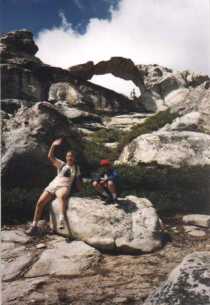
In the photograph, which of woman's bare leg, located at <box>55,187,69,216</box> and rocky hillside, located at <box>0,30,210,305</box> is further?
woman's bare leg, located at <box>55,187,69,216</box>

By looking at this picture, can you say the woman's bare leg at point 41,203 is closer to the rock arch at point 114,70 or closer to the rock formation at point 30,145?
the rock formation at point 30,145

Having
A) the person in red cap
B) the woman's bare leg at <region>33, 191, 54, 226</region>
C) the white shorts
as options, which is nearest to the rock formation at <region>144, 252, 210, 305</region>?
the person in red cap

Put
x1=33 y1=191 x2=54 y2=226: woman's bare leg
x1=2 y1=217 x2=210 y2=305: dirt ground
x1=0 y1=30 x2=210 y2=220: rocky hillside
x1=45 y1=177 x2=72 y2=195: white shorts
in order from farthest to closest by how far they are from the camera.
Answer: x1=0 y1=30 x2=210 y2=220: rocky hillside, x1=45 y1=177 x2=72 y2=195: white shorts, x1=33 y1=191 x2=54 y2=226: woman's bare leg, x1=2 y1=217 x2=210 y2=305: dirt ground

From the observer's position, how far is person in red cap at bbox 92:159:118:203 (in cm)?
978

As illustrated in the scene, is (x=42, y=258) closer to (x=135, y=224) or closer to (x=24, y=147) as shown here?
(x=135, y=224)

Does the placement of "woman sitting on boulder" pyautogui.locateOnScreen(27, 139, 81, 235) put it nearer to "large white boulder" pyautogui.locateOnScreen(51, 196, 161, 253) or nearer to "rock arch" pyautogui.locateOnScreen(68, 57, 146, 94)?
"large white boulder" pyautogui.locateOnScreen(51, 196, 161, 253)

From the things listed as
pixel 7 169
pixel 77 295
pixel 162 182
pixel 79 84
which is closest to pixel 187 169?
pixel 162 182

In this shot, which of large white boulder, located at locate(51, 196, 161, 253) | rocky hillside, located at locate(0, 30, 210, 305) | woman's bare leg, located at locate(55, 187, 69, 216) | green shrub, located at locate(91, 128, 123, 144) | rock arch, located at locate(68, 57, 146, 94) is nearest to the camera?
rocky hillside, located at locate(0, 30, 210, 305)

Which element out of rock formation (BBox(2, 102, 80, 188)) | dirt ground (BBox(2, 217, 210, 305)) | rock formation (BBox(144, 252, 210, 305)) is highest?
rock formation (BBox(2, 102, 80, 188))

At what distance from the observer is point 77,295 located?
22.1 feet

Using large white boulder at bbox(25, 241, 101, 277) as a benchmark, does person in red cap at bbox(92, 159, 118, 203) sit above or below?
above

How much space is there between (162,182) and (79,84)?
3788 centimetres

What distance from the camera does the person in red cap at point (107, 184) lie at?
32.1ft

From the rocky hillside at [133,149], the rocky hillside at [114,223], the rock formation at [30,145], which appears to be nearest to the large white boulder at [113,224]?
the rocky hillside at [114,223]
